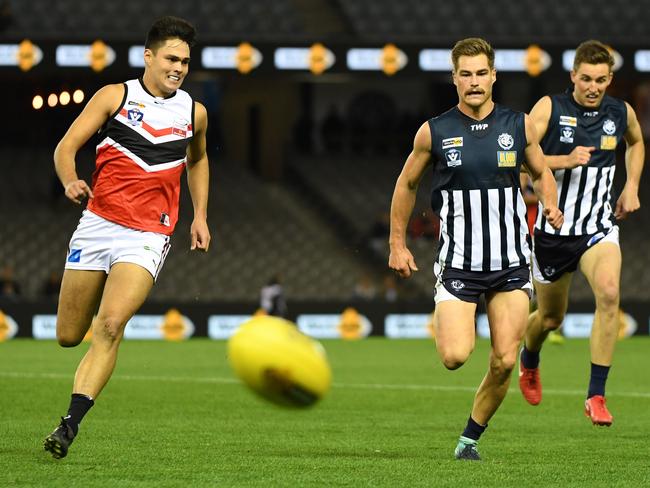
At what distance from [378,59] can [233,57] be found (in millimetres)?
1992

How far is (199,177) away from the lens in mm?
7832

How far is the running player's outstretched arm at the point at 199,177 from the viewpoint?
7539mm

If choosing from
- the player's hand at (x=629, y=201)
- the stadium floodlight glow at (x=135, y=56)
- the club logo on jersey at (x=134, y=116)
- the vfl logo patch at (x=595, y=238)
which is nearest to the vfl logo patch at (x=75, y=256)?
the club logo on jersey at (x=134, y=116)

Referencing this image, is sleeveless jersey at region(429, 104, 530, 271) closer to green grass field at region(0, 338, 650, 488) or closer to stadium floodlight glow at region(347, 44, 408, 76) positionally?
green grass field at region(0, 338, 650, 488)

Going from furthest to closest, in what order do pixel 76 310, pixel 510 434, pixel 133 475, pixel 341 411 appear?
pixel 341 411
pixel 510 434
pixel 76 310
pixel 133 475

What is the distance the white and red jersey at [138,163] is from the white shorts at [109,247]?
45 millimetres

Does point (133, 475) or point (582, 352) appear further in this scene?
point (582, 352)

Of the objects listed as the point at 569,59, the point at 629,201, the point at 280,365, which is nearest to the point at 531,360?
the point at 629,201

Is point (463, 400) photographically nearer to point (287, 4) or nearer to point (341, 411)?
point (341, 411)

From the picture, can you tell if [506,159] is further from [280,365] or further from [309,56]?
[309,56]

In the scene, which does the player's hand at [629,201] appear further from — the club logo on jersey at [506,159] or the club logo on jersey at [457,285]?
the club logo on jersey at [457,285]

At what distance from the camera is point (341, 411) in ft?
32.4

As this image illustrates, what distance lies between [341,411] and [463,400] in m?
1.25

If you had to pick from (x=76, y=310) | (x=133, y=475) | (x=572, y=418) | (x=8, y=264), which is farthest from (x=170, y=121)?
(x=8, y=264)
